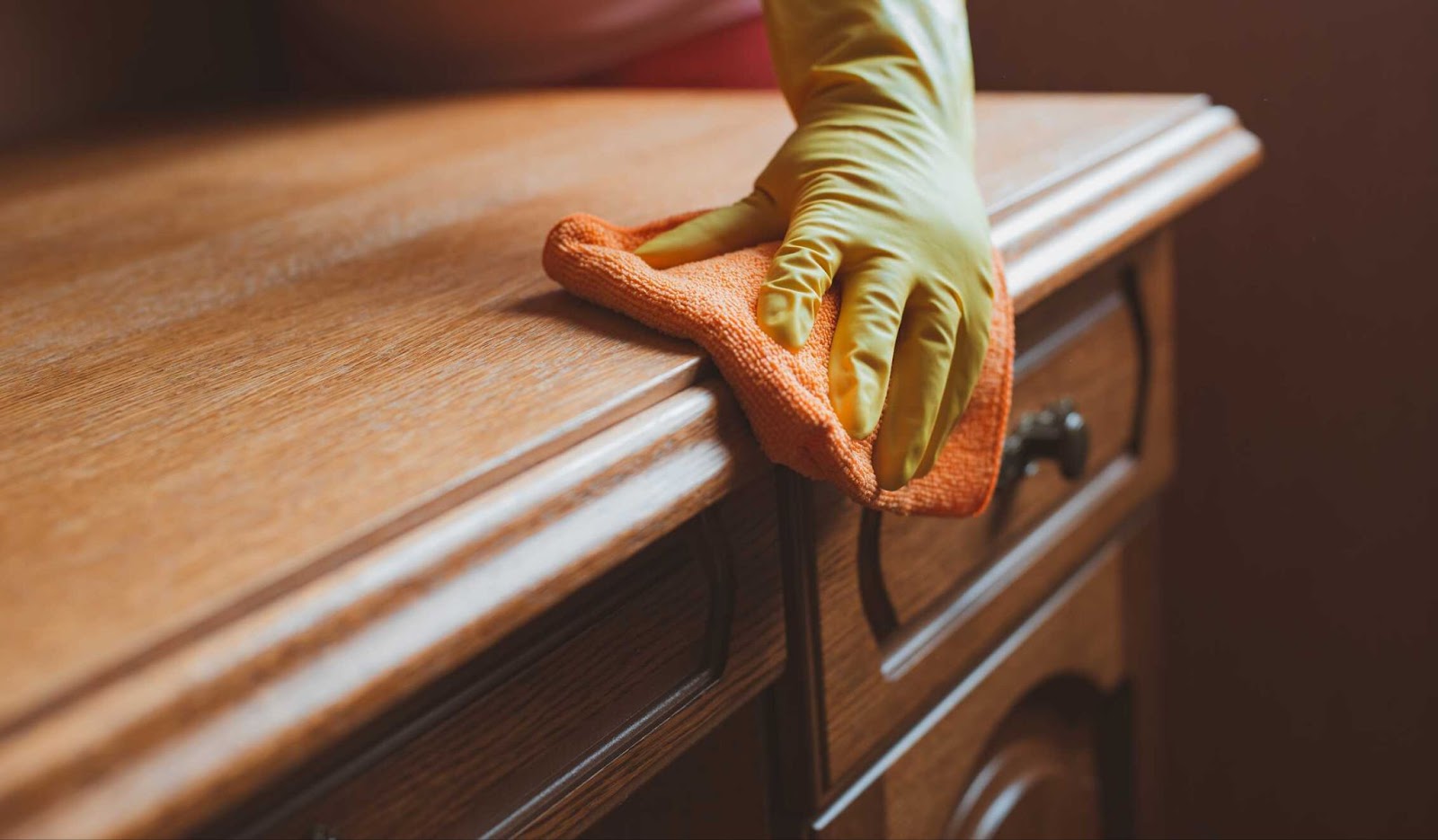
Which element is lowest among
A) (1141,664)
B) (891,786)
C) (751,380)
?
(1141,664)

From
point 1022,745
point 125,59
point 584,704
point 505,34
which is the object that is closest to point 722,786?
point 584,704

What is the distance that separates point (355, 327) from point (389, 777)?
0.53ft

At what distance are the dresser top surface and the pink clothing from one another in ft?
0.38

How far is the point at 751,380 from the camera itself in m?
0.36

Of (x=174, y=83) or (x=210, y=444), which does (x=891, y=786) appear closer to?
(x=210, y=444)

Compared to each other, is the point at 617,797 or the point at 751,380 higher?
the point at 751,380

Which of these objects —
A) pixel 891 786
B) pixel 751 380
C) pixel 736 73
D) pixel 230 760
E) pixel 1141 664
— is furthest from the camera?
pixel 736 73

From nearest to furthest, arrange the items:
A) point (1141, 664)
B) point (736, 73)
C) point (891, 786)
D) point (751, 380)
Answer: point (751, 380), point (891, 786), point (1141, 664), point (736, 73)

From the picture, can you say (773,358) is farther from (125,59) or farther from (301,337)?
(125,59)

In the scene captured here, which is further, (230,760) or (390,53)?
(390,53)

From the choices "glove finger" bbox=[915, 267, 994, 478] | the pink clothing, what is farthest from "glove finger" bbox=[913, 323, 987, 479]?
the pink clothing

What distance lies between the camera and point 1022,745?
0.65 meters

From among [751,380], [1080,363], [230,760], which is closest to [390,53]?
[1080,363]

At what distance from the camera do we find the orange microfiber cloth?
0.36 meters
